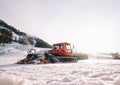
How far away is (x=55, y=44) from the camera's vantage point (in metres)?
16.4

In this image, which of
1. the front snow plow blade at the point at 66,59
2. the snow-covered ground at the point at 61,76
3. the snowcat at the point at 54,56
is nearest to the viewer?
the snow-covered ground at the point at 61,76

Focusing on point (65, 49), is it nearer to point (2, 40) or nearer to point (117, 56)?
point (117, 56)

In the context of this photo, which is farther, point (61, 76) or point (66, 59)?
point (66, 59)

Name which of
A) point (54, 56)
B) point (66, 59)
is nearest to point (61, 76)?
point (54, 56)

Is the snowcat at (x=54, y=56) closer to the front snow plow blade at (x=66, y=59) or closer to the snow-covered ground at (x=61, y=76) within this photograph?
the front snow plow blade at (x=66, y=59)

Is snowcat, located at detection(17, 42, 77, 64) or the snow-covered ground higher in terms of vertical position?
snowcat, located at detection(17, 42, 77, 64)

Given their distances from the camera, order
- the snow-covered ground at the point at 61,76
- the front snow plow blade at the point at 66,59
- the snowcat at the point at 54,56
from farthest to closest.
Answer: the front snow plow blade at the point at 66,59 → the snowcat at the point at 54,56 → the snow-covered ground at the point at 61,76

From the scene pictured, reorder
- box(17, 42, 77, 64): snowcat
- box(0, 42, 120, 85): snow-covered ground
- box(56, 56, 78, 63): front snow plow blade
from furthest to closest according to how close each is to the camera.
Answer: box(56, 56, 78, 63): front snow plow blade → box(17, 42, 77, 64): snowcat → box(0, 42, 120, 85): snow-covered ground

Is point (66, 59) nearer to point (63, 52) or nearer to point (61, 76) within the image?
point (63, 52)

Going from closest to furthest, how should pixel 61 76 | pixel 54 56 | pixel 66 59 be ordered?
pixel 61 76 < pixel 54 56 < pixel 66 59

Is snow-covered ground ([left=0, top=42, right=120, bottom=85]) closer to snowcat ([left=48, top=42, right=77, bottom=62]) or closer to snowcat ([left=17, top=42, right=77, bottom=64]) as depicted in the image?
snowcat ([left=17, top=42, right=77, bottom=64])

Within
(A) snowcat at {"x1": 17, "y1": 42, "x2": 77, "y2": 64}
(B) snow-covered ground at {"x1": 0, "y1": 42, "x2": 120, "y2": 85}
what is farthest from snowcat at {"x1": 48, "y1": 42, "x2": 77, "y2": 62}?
(B) snow-covered ground at {"x1": 0, "y1": 42, "x2": 120, "y2": 85}

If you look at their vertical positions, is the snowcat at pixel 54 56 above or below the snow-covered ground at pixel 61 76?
above

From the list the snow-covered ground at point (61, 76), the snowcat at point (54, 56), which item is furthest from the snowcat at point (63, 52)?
the snow-covered ground at point (61, 76)
